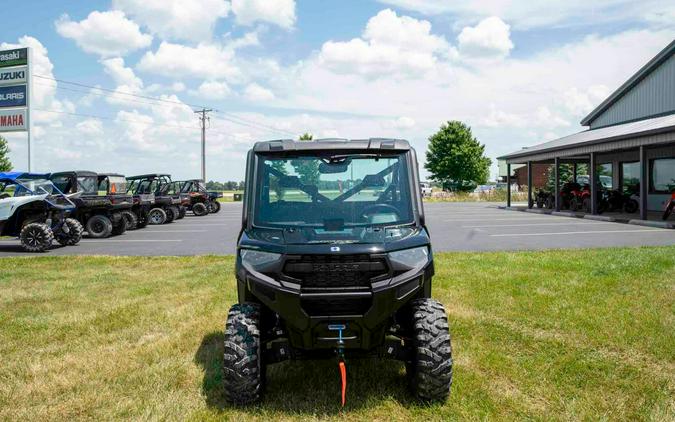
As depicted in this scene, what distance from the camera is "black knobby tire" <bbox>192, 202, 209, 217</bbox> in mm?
27625

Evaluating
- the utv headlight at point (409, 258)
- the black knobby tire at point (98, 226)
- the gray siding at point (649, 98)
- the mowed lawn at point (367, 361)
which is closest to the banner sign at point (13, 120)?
the black knobby tire at point (98, 226)

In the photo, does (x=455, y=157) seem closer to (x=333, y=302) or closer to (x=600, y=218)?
(x=600, y=218)

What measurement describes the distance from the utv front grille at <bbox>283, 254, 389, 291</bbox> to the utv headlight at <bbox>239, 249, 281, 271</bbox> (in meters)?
0.11

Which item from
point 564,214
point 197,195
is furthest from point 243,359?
point 197,195

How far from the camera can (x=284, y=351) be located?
400cm

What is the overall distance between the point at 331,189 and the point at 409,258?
88 centimetres

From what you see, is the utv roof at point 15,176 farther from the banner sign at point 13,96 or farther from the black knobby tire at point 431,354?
the black knobby tire at point 431,354

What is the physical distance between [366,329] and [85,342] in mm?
3437

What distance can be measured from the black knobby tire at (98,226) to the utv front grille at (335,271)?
14.7 m

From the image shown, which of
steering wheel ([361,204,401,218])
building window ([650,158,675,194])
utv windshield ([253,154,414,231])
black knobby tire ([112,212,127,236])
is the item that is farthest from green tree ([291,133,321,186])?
building window ([650,158,675,194])

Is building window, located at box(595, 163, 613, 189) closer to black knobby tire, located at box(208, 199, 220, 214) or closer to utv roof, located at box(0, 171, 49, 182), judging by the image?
black knobby tire, located at box(208, 199, 220, 214)

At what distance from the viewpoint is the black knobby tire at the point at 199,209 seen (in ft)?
90.6

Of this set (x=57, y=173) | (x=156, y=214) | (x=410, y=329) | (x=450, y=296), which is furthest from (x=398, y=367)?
(x=156, y=214)

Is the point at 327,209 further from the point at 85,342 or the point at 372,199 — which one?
the point at 85,342
